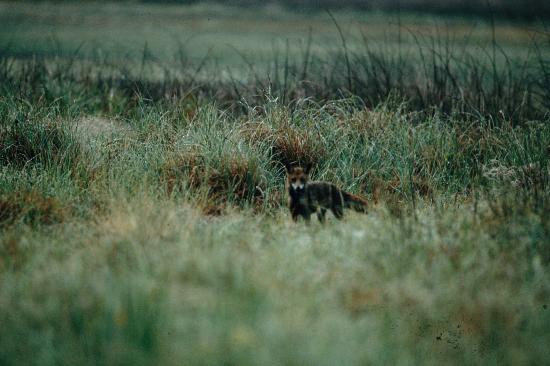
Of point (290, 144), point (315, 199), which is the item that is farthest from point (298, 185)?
point (290, 144)

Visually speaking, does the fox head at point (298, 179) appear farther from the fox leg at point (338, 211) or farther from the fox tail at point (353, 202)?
the fox tail at point (353, 202)

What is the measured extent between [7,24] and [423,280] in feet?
45.5

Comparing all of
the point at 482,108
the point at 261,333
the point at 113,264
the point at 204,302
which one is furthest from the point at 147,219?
the point at 482,108

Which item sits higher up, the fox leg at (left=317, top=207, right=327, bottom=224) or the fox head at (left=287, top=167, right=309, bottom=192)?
the fox head at (left=287, top=167, right=309, bottom=192)

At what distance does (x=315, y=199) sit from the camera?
3.93 metres

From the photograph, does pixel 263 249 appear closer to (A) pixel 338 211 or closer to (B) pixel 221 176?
(A) pixel 338 211

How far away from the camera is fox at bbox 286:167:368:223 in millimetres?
3779

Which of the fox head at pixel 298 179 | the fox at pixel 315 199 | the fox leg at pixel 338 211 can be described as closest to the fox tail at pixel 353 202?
the fox at pixel 315 199

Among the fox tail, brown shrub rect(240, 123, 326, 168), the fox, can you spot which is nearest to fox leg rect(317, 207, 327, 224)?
the fox

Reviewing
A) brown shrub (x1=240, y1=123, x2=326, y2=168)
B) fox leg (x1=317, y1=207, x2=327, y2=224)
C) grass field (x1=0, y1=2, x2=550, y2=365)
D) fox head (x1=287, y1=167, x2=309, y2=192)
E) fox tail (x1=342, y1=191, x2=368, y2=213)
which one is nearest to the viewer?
grass field (x1=0, y1=2, x2=550, y2=365)

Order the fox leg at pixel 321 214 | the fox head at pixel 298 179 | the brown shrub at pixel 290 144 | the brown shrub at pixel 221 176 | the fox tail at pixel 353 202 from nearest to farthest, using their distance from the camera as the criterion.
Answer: the fox head at pixel 298 179 < the fox leg at pixel 321 214 < the fox tail at pixel 353 202 < the brown shrub at pixel 221 176 < the brown shrub at pixel 290 144

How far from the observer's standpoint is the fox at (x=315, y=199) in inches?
149

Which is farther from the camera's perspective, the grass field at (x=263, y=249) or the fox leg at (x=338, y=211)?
the fox leg at (x=338, y=211)

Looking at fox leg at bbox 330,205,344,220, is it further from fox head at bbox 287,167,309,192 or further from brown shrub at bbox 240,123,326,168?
brown shrub at bbox 240,123,326,168
